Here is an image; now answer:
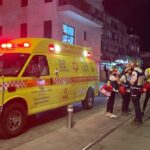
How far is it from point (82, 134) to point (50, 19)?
1810 cm

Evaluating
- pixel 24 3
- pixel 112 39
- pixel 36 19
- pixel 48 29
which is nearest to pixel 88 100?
pixel 48 29

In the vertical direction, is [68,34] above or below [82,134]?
above

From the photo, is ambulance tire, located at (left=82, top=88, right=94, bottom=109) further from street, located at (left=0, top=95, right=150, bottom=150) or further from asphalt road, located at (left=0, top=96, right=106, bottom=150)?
street, located at (left=0, top=95, right=150, bottom=150)

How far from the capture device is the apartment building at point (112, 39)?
122 ft

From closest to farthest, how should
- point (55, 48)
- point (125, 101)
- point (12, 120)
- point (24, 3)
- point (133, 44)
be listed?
point (12, 120)
point (55, 48)
point (125, 101)
point (24, 3)
point (133, 44)

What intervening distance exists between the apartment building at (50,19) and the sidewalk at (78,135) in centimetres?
1562

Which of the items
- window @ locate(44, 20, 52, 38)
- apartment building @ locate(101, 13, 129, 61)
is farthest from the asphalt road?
apartment building @ locate(101, 13, 129, 61)

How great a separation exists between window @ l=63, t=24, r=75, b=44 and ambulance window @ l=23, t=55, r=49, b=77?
646 inches

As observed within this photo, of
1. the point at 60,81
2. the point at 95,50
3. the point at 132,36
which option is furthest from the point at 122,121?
the point at 132,36

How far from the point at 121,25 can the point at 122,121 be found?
3857 centimetres

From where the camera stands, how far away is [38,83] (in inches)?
332

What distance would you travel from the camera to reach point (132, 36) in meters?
58.4

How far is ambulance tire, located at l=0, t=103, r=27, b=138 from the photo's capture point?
24.2 ft

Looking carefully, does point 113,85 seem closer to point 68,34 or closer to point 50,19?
point 50,19
